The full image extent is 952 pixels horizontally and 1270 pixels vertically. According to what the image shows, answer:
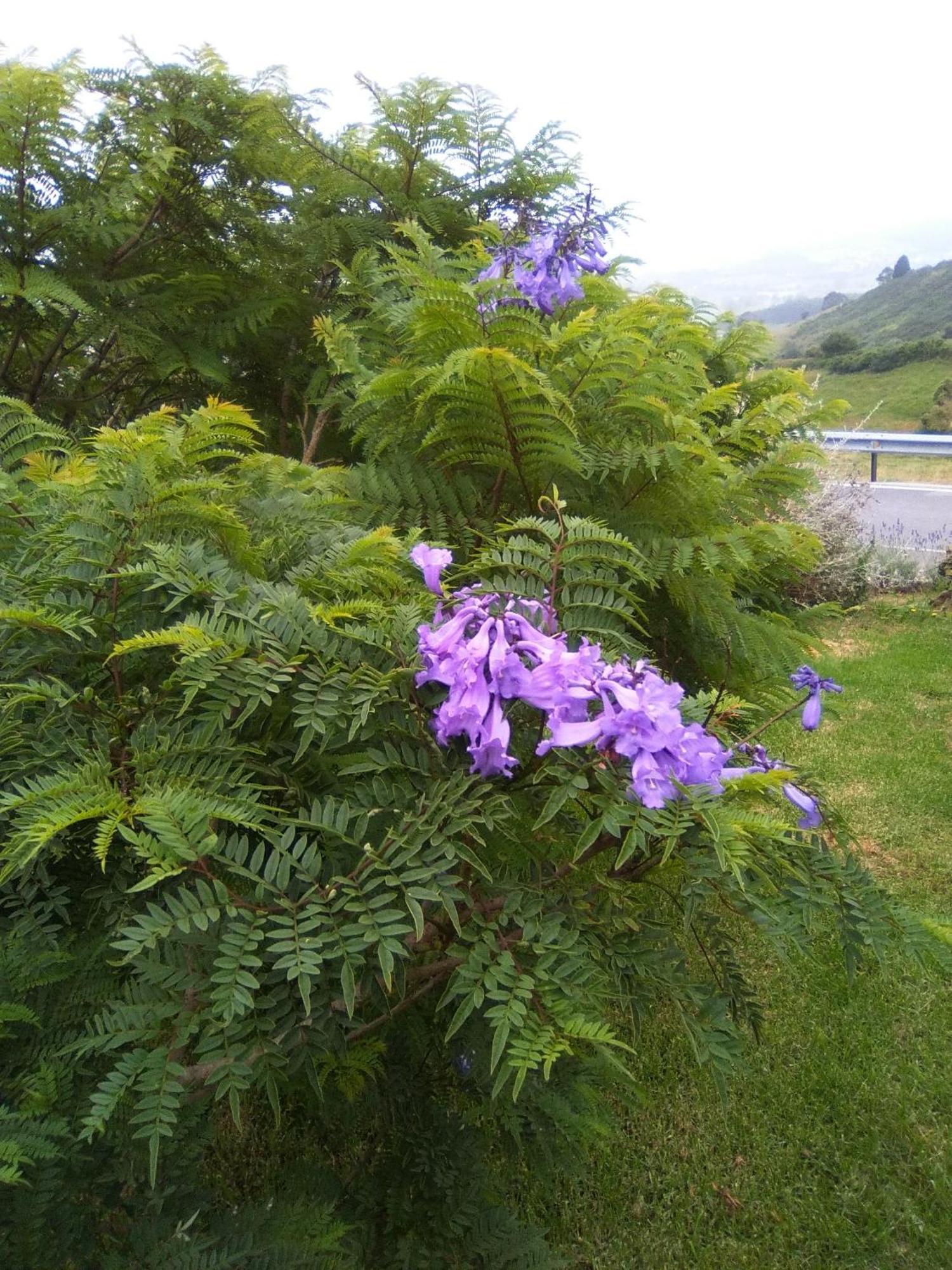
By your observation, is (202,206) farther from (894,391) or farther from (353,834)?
(894,391)

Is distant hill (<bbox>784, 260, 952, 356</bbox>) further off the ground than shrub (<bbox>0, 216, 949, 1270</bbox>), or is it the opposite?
distant hill (<bbox>784, 260, 952, 356</bbox>)

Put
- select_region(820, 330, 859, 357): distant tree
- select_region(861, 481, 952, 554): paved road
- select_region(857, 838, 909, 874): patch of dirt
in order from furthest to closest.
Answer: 1. select_region(820, 330, 859, 357): distant tree
2. select_region(861, 481, 952, 554): paved road
3. select_region(857, 838, 909, 874): patch of dirt

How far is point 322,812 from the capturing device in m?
1.17

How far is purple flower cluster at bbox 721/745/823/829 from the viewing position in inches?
58.6

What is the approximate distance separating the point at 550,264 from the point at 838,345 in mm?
23980

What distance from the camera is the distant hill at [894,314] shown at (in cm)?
2350

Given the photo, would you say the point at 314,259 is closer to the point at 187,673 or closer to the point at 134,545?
the point at 134,545

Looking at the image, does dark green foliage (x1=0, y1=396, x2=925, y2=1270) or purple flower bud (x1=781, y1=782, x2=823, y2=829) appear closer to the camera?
dark green foliage (x1=0, y1=396, x2=925, y2=1270)

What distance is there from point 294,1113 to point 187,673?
72.9 inches

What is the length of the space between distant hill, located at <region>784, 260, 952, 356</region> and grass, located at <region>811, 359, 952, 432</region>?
196 centimetres

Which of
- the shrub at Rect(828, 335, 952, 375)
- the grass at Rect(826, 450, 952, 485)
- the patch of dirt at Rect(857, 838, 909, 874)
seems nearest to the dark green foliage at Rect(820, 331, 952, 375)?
the shrub at Rect(828, 335, 952, 375)

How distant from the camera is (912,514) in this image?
13438 mm

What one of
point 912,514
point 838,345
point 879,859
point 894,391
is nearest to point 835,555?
point 879,859

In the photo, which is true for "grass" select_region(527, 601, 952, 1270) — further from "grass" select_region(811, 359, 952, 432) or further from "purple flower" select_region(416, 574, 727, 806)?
"grass" select_region(811, 359, 952, 432)
